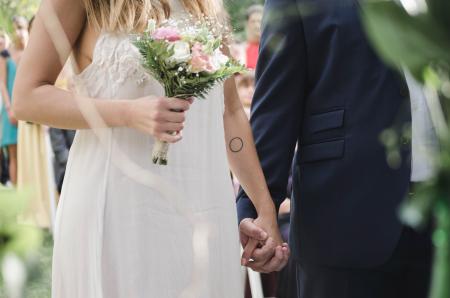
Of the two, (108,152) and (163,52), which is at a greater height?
(163,52)

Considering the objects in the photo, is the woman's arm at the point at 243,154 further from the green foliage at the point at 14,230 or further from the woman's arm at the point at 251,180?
the green foliage at the point at 14,230

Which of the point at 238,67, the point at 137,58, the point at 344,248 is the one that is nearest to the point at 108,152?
the point at 137,58

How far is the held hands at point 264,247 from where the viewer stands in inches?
91.0

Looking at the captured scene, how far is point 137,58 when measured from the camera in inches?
81.4

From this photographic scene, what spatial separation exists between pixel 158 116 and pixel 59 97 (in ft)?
0.88

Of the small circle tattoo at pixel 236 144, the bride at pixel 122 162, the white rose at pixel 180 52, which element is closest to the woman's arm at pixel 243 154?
the small circle tattoo at pixel 236 144

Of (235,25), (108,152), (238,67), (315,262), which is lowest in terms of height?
(315,262)

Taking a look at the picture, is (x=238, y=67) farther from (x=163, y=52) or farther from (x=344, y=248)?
(x=344, y=248)

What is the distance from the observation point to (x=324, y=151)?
2.25 metres

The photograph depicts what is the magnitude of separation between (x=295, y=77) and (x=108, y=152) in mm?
567

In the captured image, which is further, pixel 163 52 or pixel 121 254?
pixel 121 254

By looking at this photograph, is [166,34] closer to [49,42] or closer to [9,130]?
[49,42]

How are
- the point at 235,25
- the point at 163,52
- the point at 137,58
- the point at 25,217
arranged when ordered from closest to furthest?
1. the point at 25,217
2. the point at 163,52
3. the point at 137,58
4. the point at 235,25

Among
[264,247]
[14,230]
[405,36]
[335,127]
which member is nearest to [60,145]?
[264,247]
